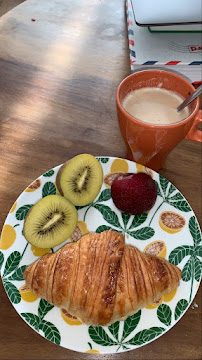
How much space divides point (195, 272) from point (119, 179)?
0.83 feet

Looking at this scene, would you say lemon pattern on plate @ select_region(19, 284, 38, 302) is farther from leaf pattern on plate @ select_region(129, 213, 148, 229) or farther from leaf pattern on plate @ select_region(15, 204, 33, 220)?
leaf pattern on plate @ select_region(129, 213, 148, 229)

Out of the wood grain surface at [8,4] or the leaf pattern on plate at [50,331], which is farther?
the wood grain surface at [8,4]

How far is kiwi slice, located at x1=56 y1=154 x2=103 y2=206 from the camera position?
738mm

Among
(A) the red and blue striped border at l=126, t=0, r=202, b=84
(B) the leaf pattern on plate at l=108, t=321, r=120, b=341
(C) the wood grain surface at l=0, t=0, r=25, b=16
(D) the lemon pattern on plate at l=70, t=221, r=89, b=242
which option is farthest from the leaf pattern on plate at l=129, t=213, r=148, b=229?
(C) the wood grain surface at l=0, t=0, r=25, b=16

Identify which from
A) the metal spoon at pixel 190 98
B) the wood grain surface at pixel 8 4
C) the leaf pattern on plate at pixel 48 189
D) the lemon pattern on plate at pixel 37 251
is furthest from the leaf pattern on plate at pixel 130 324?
the wood grain surface at pixel 8 4

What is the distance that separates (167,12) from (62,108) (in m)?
0.41

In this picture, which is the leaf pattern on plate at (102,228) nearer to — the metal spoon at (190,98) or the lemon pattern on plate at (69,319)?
the lemon pattern on plate at (69,319)

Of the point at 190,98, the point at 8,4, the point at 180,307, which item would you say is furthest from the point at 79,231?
the point at 8,4

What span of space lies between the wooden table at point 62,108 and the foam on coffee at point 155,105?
0.14m

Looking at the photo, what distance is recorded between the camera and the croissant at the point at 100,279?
611mm

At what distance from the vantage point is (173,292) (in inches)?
25.6

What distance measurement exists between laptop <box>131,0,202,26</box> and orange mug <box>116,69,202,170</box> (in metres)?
0.27

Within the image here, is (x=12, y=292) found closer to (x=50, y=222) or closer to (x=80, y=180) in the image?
(x=50, y=222)

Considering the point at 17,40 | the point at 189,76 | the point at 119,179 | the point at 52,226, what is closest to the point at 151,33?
the point at 189,76
